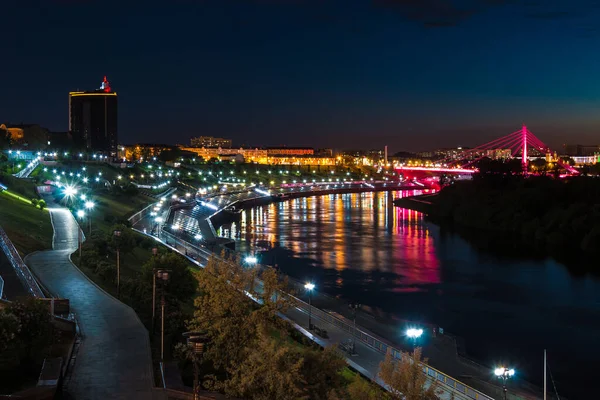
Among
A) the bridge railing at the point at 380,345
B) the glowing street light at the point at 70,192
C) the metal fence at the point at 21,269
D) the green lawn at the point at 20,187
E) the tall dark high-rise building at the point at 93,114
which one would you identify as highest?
the tall dark high-rise building at the point at 93,114

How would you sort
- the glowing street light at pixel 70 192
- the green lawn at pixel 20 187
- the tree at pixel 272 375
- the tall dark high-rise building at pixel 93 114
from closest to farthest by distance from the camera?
the tree at pixel 272 375
the green lawn at pixel 20 187
the glowing street light at pixel 70 192
the tall dark high-rise building at pixel 93 114

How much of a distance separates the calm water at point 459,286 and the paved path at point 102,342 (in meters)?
5.16

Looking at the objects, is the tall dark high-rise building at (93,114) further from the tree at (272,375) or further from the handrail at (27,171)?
the tree at (272,375)

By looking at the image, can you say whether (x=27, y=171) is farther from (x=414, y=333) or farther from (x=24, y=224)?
(x=414, y=333)

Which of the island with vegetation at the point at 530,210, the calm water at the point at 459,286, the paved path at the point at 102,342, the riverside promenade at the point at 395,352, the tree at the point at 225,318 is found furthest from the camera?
the island with vegetation at the point at 530,210

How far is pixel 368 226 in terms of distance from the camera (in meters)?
25.6

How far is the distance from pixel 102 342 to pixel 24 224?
26.4 feet

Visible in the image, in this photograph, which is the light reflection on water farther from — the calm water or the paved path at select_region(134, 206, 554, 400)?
the paved path at select_region(134, 206, 554, 400)

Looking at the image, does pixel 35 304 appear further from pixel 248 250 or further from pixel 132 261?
pixel 248 250

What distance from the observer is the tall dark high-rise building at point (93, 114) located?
2859 inches

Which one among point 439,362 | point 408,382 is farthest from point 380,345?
point 408,382

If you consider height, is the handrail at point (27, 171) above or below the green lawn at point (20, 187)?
above

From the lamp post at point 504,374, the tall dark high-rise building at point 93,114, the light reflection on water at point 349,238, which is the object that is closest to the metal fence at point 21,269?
the lamp post at point 504,374

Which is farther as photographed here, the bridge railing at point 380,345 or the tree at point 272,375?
the bridge railing at point 380,345
